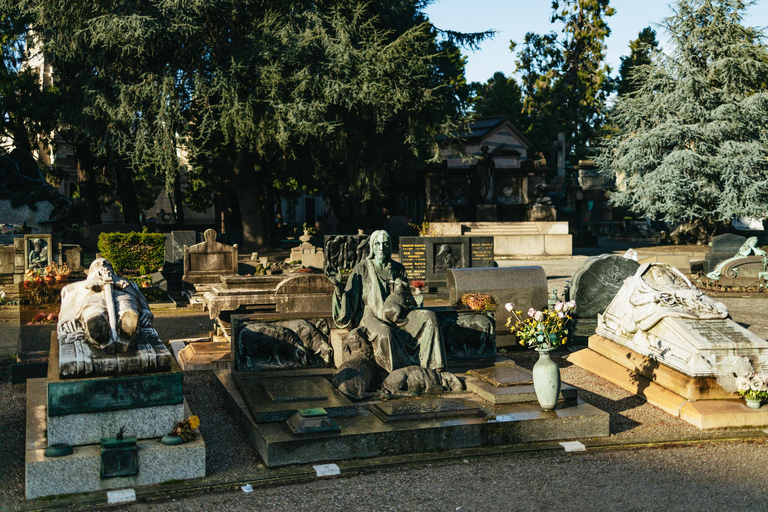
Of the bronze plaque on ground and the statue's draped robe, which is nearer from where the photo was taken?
the bronze plaque on ground

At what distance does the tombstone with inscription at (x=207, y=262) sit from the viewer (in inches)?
682

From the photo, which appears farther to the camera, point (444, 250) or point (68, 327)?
point (444, 250)

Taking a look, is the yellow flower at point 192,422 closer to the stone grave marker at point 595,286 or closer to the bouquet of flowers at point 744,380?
the bouquet of flowers at point 744,380

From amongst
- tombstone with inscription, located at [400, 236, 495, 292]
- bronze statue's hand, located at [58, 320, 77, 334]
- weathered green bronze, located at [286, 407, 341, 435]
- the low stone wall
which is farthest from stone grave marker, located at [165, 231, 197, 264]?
weathered green bronze, located at [286, 407, 341, 435]

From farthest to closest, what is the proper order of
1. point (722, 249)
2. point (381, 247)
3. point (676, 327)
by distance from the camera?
point (722, 249) → point (381, 247) → point (676, 327)

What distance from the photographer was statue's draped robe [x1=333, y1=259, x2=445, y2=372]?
8.05 m

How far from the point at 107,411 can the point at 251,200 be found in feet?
76.5

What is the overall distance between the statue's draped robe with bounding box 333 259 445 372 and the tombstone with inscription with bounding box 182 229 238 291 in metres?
9.26

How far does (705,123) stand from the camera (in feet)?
99.0

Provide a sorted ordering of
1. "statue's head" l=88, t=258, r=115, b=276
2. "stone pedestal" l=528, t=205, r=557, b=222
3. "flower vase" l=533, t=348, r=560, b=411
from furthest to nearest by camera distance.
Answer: "stone pedestal" l=528, t=205, r=557, b=222, "flower vase" l=533, t=348, r=560, b=411, "statue's head" l=88, t=258, r=115, b=276

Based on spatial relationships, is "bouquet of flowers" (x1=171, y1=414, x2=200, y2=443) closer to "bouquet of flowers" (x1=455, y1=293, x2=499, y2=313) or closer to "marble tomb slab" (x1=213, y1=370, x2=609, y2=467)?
"marble tomb slab" (x1=213, y1=370, x2=609, y2=467)

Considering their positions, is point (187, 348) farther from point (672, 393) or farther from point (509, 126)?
point (509, 126)

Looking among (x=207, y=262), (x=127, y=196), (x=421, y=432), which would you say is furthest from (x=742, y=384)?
(x=127, y=196)

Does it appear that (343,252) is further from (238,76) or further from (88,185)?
(88,185)
